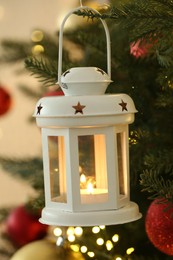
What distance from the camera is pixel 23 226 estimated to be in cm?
136

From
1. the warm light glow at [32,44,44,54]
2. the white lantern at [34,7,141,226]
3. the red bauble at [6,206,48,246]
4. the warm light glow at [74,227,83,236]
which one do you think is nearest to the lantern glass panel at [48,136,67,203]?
the white lantern at [34,7,141,226]

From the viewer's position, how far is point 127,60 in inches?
41.7

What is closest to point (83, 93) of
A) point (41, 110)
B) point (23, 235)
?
point (41, 110)

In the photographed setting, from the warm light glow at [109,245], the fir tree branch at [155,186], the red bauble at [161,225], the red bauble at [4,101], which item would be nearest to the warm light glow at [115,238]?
the warm light glow at [109,245]

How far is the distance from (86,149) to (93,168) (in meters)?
0.03

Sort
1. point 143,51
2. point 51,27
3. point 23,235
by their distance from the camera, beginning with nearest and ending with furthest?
point 143,51 < point 23,235 < point 51,27

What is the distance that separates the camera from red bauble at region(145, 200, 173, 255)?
0.88m

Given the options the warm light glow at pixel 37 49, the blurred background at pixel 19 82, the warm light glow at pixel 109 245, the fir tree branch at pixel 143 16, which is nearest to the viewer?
the fir tree branch at pixel 143 16

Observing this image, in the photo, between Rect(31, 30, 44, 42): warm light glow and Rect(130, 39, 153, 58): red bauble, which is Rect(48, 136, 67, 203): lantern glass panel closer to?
Rect(130, 39, 153, 58): red bauble

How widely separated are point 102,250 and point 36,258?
0.16 meters

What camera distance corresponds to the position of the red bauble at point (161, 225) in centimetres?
88

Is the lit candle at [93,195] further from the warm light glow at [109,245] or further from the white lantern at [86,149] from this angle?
the warm light glow at [109,245]

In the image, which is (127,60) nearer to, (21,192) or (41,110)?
(41,110)

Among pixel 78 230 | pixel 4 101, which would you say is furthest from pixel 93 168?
pixel 4 101
